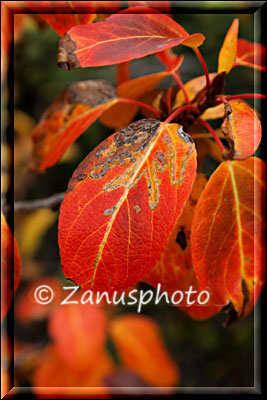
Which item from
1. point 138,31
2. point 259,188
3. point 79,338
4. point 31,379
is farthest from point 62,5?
point 31,379

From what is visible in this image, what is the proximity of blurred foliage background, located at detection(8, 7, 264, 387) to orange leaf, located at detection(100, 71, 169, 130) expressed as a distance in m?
0.53

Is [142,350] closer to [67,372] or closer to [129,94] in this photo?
[67,372]

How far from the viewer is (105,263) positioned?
16.8 inches

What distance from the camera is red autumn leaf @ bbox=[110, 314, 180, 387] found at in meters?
1.19

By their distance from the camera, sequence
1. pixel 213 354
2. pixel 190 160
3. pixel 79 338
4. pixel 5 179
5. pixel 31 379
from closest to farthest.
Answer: pixel 190 160
pixel 5 179
pixel 79 338
pixel 31 379
pixel 213 354

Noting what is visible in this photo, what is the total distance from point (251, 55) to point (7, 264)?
46 centimetres

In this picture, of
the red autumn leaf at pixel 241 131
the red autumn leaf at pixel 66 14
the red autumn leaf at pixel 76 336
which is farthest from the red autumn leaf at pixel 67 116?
the red autumn leaf at pixel 76 336

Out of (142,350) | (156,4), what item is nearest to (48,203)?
(156,4)

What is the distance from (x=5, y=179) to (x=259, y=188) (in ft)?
1.54

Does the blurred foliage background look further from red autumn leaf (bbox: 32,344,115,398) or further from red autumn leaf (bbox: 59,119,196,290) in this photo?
red autumn leaf (bbox: 59,119,196,290)

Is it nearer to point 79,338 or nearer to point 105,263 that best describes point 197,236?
point 105,263

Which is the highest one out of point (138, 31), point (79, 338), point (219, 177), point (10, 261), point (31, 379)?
point (138, 31)

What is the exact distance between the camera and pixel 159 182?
43cm
